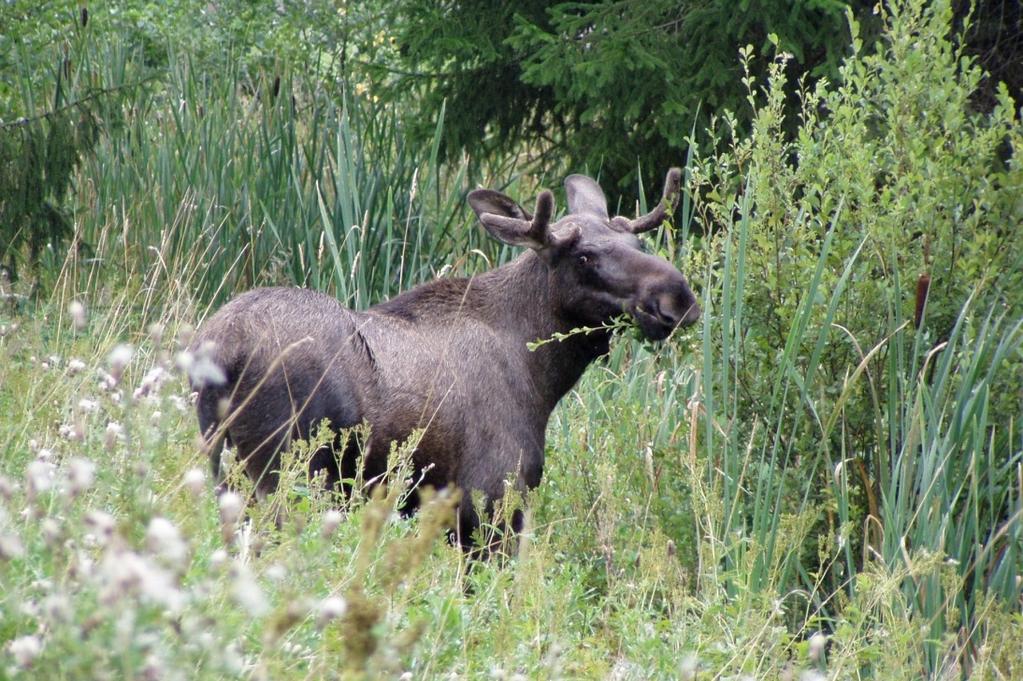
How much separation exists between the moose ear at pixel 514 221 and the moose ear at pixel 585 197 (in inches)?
11.7

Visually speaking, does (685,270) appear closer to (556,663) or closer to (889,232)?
(889,232)

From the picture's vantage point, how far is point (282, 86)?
336 inches

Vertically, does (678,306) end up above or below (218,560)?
below

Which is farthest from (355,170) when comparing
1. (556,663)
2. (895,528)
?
(556,663)

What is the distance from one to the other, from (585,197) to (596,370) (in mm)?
1398

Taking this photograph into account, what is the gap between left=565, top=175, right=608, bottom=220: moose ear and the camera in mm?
6469

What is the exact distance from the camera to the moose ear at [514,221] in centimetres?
588

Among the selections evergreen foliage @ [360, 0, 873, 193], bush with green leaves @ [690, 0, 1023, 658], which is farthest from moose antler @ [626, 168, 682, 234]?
evergreen foliage @ [360, 0, 873, 193]

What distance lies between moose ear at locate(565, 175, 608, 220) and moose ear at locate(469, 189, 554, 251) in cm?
30

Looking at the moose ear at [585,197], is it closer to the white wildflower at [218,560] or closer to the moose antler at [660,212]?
the moose antler at [660,212]

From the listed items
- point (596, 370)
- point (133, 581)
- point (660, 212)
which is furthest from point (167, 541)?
point (596, 370)

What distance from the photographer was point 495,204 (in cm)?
634

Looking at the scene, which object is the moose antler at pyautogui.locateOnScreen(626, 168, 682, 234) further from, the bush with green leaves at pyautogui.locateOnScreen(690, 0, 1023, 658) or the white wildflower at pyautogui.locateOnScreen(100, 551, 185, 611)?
the white wildflower at pyautogui.locateOnScreen(100, 551, 185, 611)

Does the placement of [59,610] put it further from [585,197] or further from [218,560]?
[585,197]
